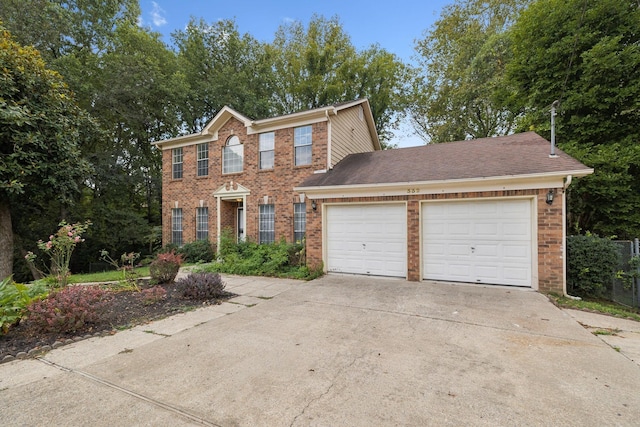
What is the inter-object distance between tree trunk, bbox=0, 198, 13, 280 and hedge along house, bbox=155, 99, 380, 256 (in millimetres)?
5179

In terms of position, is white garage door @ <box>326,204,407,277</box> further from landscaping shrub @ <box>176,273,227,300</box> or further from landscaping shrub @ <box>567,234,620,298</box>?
landscaping shrub @ <box>567,234,620,298</box>

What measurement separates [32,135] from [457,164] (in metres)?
13.2

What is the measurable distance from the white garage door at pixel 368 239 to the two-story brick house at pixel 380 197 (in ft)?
0.09

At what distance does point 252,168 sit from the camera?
38.0ft

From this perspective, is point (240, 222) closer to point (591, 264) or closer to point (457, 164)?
point (457, 164)

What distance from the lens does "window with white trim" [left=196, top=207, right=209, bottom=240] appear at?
1273 cm

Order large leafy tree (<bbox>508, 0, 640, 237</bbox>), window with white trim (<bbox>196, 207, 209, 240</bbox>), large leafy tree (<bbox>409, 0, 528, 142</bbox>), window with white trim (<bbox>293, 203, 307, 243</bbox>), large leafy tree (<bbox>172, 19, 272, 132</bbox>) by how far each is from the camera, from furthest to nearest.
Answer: large leafy tree (<bbox>172, 19, 272, 132</bbox>) → large leafy tree (<bbox>409, 0, 528, 142</bbox>) → window with white trim (<bbox>196, 207, 209, 240</bbox>) → window with white trim (<bbox>293, 203, 307, 243</bbox>) → large leafy tree (<bbox>508, 0, 640, 237</bbox>)

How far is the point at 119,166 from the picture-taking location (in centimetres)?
1677

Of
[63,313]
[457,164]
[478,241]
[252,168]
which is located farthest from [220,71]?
[478,241]

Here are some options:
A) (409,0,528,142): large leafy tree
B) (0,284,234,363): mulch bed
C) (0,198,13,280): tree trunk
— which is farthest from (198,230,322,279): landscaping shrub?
(409,0,528,142): large leafy tree

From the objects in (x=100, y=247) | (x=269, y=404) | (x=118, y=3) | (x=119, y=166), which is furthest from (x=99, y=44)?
(x=269, y=404)

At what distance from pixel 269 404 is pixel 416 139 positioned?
71.0 ft


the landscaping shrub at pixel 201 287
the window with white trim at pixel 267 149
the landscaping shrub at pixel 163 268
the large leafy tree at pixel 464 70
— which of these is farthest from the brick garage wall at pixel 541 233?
the large leafy tree at pixel 464 70

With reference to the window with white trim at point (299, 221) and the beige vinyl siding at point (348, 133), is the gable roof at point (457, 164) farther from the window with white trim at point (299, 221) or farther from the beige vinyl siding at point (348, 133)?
the window with white trim at point (299, 221)
